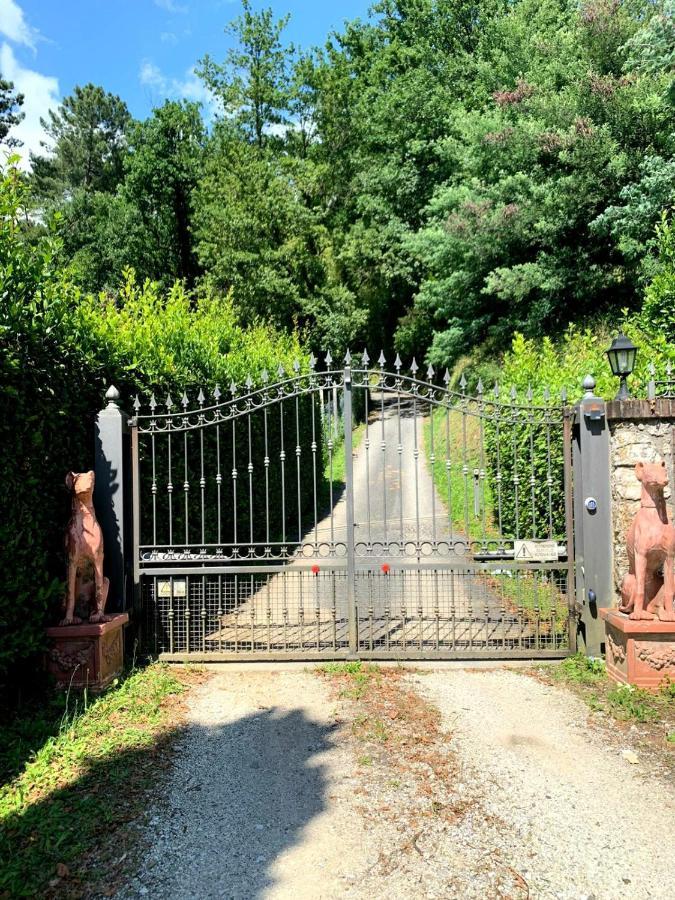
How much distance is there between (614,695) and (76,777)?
3689 mm

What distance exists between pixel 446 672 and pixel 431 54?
24124 mm

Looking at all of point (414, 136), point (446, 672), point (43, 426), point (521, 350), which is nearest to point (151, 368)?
point (43, 426)

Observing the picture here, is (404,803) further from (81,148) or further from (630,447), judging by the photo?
(81,148)

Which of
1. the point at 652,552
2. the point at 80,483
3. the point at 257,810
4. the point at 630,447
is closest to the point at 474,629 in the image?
the point at 652,552

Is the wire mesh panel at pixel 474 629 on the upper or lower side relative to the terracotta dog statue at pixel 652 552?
lower

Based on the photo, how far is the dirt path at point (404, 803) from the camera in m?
2.51

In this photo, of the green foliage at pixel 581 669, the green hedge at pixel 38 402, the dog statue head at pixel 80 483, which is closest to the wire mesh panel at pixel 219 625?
the green hedge at pixel 38 402

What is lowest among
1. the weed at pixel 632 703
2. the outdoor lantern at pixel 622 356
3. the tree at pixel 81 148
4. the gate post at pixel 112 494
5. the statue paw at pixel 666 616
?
the weed at pixel 632 703

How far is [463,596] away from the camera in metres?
6.47

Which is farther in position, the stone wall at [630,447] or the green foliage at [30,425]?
the stone wall at [630,447]

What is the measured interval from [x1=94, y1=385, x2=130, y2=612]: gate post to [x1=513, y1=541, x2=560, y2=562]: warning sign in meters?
3.39

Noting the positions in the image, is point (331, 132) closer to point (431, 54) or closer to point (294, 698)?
point (431, 54)

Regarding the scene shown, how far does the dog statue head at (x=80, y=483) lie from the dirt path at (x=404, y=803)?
1.81 metres

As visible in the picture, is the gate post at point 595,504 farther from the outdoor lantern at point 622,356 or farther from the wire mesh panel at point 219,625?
the wire mesh panel at point 219,625
